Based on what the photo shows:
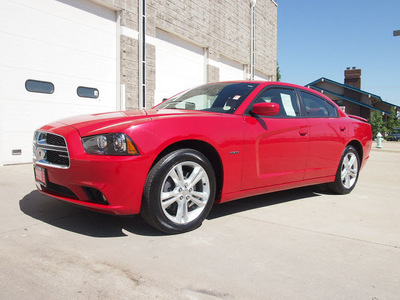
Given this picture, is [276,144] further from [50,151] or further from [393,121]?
[393,121]

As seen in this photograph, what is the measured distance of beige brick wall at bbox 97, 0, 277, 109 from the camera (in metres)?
9.24

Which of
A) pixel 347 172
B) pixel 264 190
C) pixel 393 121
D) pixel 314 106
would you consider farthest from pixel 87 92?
pixel 393 121

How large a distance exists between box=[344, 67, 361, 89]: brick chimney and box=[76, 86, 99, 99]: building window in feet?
115

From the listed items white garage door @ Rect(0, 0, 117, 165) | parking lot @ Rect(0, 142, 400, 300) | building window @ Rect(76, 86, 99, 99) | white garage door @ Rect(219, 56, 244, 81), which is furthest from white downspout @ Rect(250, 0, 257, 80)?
parking lot @ Rect(0, 142, 400, 300)

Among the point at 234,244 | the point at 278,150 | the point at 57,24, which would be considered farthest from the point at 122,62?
the point at 234,244

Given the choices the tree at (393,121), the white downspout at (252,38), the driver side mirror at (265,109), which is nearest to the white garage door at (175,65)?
the white downspout at (252,38)

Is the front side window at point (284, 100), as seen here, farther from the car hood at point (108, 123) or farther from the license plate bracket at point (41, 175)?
the license plate bracket at point (41, 175)

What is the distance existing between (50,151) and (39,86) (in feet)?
16.4

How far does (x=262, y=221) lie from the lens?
11.1 feet

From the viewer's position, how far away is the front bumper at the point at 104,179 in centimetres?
255

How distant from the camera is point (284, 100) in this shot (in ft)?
13.3

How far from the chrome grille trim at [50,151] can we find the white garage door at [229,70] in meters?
11.4

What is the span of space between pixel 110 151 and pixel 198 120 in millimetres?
839

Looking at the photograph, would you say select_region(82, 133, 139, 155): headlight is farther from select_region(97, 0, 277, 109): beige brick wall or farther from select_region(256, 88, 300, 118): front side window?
select_region(97, 0, 277, 109): beige brick wall
